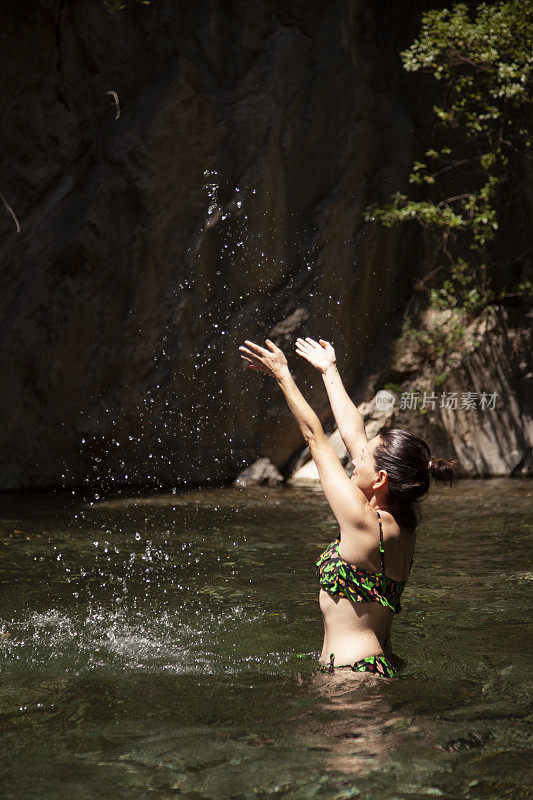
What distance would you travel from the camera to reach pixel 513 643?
4125mm

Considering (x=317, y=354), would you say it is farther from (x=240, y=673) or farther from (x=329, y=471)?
(x=240, y=673)

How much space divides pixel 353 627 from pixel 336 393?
978mm

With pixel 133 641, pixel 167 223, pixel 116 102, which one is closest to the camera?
pixel 133 641

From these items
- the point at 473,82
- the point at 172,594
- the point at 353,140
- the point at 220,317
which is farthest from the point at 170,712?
the point at 473,82

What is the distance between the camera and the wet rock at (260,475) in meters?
9.77

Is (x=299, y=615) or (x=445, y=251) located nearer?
(x=299, y=615)

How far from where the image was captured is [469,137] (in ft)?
32.3

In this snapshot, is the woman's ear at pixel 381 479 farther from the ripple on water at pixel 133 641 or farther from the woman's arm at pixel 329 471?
the ripple on water at pixel 133 641

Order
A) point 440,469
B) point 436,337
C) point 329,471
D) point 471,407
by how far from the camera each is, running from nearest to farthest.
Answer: point 329,471 → point 440,469 → point 436,337 → point 471,407

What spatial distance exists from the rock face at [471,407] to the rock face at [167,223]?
936mm

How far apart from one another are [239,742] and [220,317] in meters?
7.11

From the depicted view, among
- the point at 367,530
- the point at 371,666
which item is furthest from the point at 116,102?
the point at 371,666

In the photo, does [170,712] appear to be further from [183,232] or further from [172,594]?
[183,232]

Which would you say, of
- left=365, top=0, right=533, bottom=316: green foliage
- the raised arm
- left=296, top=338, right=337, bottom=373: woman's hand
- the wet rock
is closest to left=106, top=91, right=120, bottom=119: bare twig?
left=365, top=0, right=533, bottom=316: green foliage
